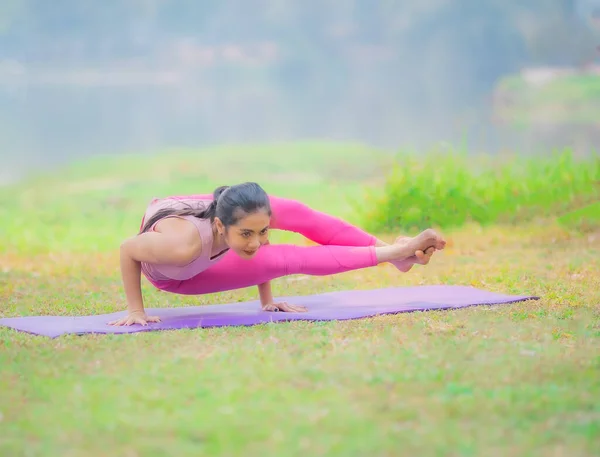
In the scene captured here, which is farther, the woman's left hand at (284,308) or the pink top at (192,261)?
the woman's left hand at (284,308)

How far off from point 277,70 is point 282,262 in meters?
9.37

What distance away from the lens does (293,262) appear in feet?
13.2

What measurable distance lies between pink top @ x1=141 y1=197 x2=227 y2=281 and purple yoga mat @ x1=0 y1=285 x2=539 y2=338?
8.3 inches

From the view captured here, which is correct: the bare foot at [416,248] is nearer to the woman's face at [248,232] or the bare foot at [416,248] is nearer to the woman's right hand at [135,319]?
the woman's face at [248,232]

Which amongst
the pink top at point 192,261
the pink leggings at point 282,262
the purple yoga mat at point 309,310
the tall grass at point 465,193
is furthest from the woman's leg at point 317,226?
the tall grass at point 465,193

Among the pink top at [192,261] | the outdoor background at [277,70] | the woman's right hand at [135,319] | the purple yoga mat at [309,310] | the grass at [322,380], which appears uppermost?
the outdoor background at [277,70]

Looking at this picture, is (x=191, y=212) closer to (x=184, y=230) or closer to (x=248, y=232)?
(x=184, y=230)

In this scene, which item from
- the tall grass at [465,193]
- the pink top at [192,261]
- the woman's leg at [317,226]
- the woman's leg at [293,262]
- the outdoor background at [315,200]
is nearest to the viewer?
the outdoor background at [315,200]

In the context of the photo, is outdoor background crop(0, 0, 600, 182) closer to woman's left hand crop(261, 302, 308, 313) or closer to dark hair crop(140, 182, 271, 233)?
woman's left hand crop(261, 302, 308, 313)

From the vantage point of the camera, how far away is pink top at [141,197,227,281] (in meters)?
3.82

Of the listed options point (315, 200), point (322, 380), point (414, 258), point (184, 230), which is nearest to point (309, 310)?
point (414, 258)

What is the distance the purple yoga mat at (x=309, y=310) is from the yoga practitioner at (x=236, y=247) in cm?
12

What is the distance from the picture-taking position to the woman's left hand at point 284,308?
13.7 ft

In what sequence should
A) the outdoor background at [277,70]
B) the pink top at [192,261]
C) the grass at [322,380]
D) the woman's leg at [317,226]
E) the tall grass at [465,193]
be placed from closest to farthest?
the grass at [322,380] < the pink top at [192,261] < the woman's leg at [317,226] < the tall grass at [465,193] < the outdoor background at [277,70]
